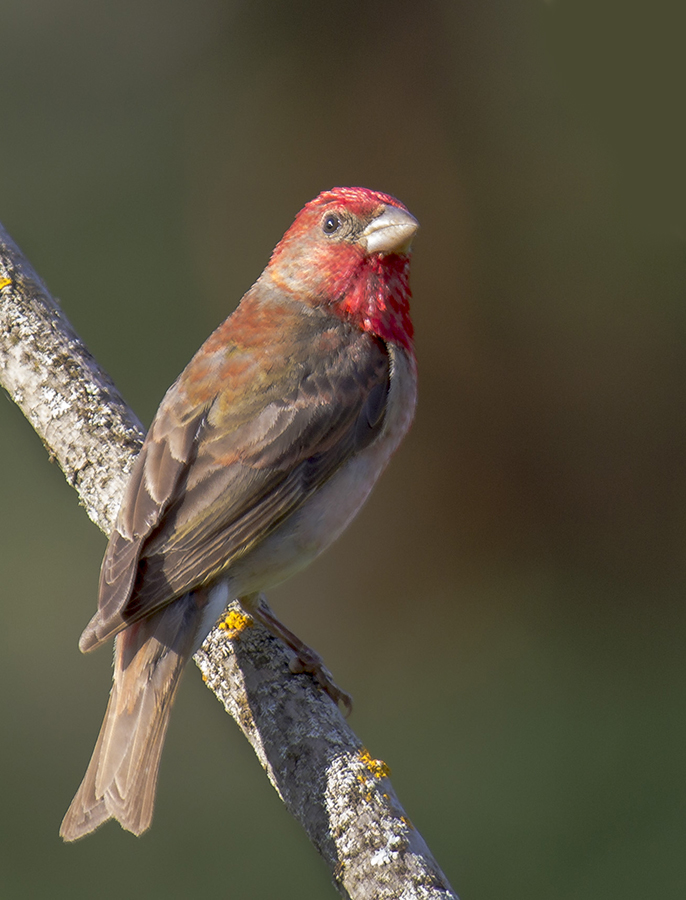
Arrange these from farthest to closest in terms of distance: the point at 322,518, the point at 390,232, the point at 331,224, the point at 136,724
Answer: the point at 331,224, the point at 390,232, the point at 322,518, the point at 136,724

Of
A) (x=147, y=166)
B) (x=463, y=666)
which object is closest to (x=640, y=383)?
(x=463, y=666)

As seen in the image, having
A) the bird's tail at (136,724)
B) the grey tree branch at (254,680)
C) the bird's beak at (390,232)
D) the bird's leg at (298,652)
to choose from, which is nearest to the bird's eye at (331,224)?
the bird's beak at (390,232)

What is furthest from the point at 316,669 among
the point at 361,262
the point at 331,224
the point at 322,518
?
the point at 331,224

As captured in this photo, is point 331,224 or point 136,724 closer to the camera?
point 136,724

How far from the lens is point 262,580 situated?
10.2 ft

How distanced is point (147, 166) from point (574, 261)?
2.64 m

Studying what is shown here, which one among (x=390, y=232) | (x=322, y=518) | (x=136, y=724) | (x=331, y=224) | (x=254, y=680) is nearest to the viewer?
(x=136, y=724)

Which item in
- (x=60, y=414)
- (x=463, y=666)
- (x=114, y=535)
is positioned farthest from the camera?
(x=463, y=666)

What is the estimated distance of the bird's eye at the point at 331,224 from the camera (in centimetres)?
364

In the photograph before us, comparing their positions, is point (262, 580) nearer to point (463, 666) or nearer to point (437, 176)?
point (463, 666)

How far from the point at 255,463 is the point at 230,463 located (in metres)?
0.07

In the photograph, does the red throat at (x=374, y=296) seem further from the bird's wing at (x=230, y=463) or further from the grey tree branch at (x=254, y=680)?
the grey tree branch at (x=254, y=680)

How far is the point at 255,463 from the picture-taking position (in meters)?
3.04

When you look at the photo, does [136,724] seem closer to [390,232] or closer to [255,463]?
[255,463]
